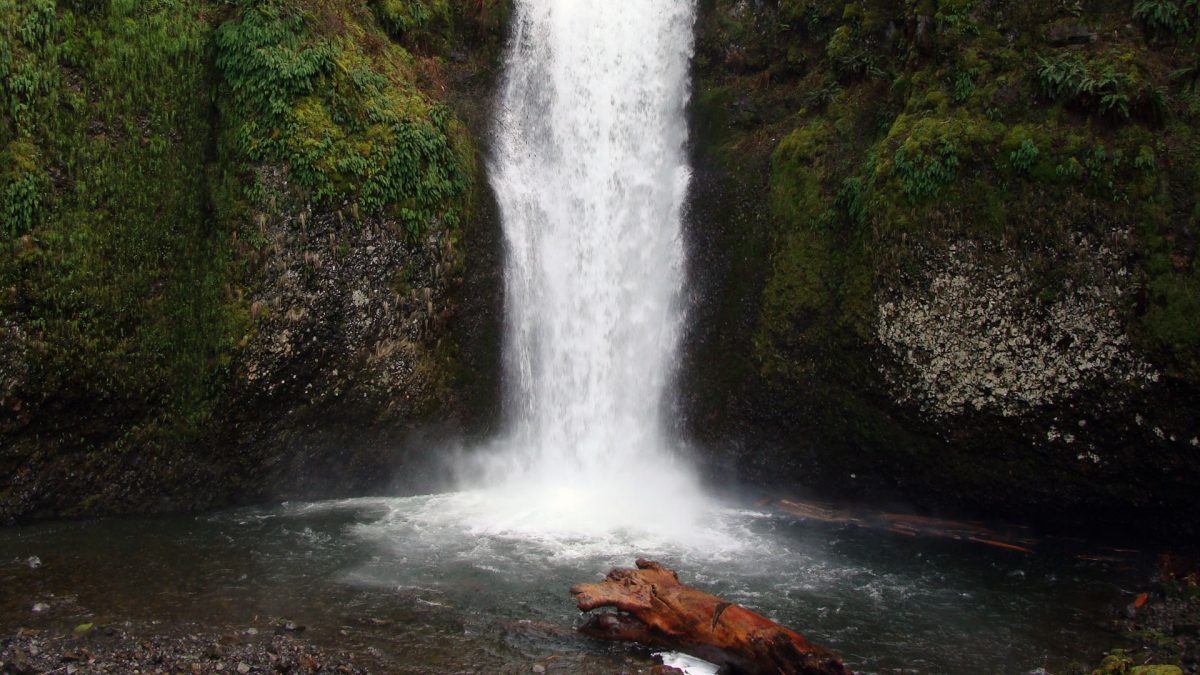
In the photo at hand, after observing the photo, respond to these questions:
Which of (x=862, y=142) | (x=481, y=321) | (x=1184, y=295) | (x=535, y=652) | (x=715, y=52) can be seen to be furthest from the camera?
(x=715, y=52)

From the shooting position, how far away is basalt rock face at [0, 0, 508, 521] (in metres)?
11.3

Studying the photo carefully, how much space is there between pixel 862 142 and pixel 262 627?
36.9 ft

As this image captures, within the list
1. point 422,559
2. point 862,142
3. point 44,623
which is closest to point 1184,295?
point 862,142

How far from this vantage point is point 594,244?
51.1ft

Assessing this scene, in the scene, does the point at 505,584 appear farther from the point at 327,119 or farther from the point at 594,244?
the point at 327,119

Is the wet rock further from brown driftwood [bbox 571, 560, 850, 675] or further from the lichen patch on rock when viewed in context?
brown driftwood [bbox 571, 560, 850, 675]

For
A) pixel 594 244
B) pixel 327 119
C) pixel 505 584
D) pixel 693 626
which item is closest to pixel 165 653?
pixel 505 584

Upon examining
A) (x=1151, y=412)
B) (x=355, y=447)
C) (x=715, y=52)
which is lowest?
(x=355, y=447)

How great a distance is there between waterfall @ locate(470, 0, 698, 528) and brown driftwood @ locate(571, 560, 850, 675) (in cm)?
518

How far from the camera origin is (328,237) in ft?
42.5

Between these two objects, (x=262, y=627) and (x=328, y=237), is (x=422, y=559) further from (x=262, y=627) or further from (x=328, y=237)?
(x=328, y=237)

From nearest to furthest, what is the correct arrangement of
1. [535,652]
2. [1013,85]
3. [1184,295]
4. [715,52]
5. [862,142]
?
[535,652], [1184,295], [1013,85], [862,142], [715,52]

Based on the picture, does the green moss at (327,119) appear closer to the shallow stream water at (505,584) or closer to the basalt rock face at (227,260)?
the basalt rock face at (227,260)

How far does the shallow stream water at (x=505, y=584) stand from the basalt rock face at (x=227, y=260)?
103 cm
